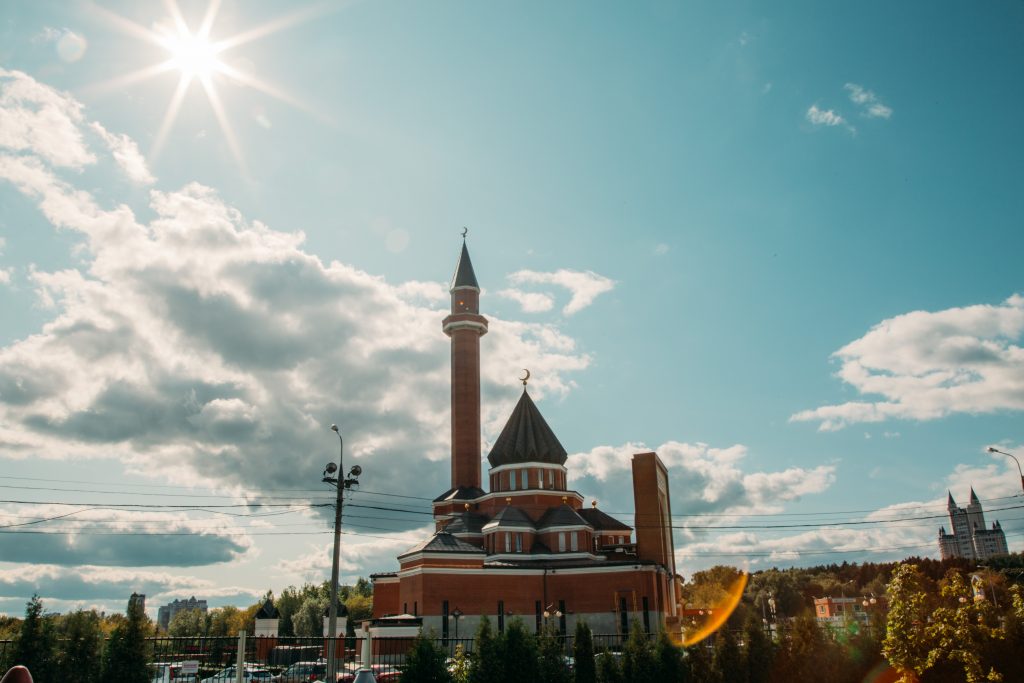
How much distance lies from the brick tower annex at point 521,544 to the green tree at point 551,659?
20979 mm

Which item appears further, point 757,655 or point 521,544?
point 521,544

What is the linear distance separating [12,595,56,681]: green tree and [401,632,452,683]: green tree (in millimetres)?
10724

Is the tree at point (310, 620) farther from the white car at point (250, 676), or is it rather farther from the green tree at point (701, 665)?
the green tree at point (701, 665)

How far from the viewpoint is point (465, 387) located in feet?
218

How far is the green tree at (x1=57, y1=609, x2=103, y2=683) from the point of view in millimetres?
23359

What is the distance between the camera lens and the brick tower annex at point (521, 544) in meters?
51.8

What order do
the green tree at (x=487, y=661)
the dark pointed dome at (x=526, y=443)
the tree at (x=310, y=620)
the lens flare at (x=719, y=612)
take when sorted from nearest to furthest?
the green tree at (x=487, y=661), the lens flare at (x=719, y=612), the dark pointed dome at (x=526, y=443), the tree at (x=310, y=620)

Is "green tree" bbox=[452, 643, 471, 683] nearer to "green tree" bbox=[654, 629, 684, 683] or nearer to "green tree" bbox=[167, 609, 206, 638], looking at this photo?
"green tree" bbox=[654, 629, 684, 683]

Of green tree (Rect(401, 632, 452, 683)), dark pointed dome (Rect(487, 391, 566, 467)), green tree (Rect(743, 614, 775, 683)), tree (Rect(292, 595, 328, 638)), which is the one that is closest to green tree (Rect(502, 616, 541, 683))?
green tree (Rect(401, 632, 452, 683))

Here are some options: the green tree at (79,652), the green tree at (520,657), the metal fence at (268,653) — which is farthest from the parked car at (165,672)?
the green tree at (520,657)

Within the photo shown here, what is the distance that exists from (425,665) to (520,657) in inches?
119

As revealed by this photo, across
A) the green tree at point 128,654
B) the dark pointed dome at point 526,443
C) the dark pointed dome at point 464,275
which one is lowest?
the green tree at point 128,654

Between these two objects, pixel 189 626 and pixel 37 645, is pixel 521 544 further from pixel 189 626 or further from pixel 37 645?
pixel 189 626

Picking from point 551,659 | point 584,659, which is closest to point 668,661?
point 584,659
